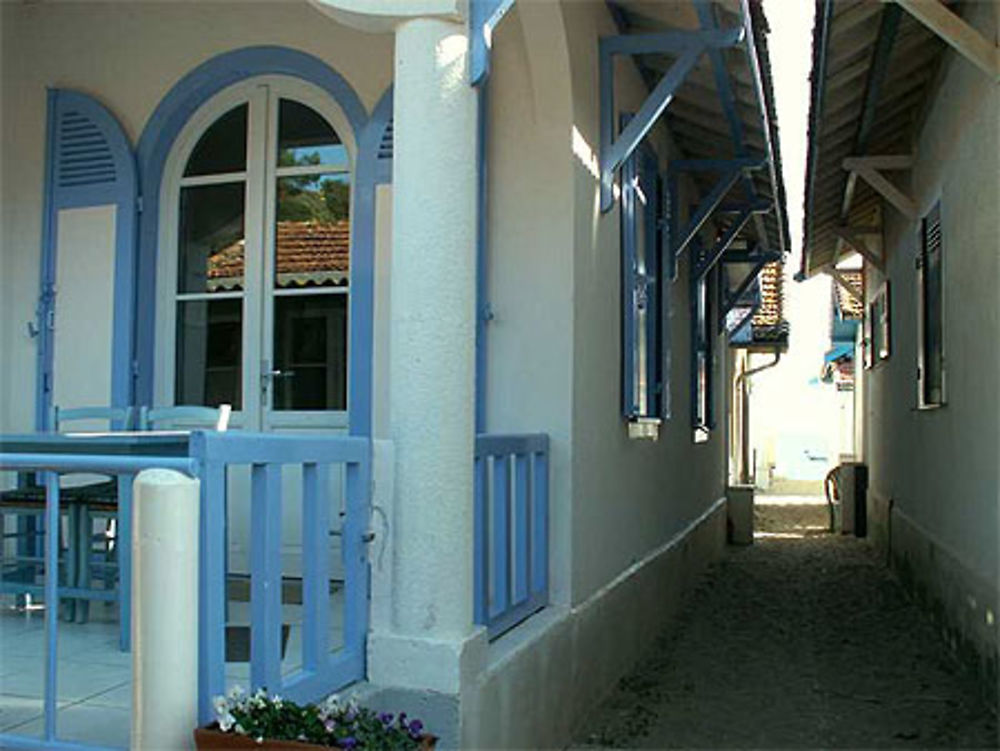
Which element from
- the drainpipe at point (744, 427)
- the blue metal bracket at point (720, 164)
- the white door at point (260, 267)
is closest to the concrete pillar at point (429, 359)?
the white door at point (260, 267)

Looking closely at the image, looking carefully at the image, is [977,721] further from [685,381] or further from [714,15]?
[685,381]

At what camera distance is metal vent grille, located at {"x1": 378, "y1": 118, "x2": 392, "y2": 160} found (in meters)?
4.89

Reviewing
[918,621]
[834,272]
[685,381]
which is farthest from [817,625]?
[834,272]

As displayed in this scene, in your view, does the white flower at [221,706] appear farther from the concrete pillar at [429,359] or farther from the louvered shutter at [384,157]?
the louvered shutter at [384,157]

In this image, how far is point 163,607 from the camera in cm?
231

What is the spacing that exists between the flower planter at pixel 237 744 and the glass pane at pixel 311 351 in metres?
2.91

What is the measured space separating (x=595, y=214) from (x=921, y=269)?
3.58m

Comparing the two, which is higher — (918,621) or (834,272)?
(834,272)

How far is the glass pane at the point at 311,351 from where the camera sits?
515 cm

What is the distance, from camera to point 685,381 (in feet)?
28.8

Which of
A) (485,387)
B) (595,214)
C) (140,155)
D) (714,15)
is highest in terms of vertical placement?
(714,15)

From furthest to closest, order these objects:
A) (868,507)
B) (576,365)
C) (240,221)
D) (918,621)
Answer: (868,507), (918,621), (240,221), (576,365)

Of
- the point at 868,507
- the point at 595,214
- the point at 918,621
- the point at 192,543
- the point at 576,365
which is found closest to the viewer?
the point at 192,543

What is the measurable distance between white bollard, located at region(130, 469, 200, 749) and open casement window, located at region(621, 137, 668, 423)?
3.48 metres
